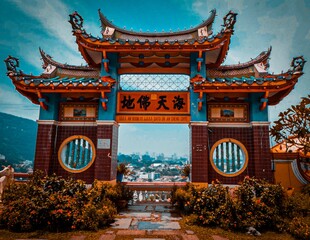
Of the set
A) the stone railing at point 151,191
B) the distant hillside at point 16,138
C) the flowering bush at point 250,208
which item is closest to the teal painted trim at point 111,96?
the stone railing at point 151,191

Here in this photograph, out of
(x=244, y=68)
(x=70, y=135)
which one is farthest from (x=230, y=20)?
(x=70, y=135)

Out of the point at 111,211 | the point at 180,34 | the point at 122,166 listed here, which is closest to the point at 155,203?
the point at 122,166

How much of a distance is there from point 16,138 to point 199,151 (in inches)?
2618

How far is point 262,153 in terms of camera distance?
993 cm

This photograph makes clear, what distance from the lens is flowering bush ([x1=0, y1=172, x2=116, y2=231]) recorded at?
20.2ft

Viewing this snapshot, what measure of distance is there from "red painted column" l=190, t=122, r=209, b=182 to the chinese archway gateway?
4cm

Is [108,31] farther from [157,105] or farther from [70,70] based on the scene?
[157,105]

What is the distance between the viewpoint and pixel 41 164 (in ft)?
33.3

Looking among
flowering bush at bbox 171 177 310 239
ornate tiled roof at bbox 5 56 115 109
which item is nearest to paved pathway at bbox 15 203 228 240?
flowering bush at bbox 171 177 310 239

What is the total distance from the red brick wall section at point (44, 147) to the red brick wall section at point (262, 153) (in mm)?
8674

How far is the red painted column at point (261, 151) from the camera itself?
979cm

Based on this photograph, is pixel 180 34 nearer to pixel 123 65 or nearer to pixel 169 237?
pixel 123 65

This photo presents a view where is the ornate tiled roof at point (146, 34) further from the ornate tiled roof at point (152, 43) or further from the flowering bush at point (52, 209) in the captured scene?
the flowering bush at point (52, 209)

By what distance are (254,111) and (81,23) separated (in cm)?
843
